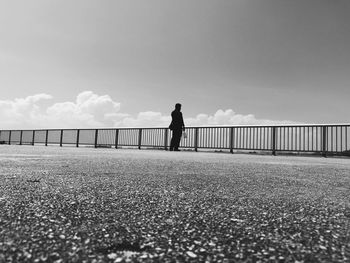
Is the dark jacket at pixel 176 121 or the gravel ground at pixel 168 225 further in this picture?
the dark jacket at pixel 176 121

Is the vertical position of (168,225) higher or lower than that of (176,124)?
lower

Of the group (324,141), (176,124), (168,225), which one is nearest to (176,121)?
(176,124)

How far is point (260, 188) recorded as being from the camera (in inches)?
94.9

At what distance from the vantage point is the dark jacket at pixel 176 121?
12.7 meters

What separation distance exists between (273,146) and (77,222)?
12.5m

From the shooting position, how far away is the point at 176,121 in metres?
12.7

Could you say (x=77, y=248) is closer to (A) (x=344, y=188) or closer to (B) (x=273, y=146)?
(A) (x=344, y=188)

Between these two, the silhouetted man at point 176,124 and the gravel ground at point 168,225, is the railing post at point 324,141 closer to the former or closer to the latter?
the silhouetted man at point 176,124

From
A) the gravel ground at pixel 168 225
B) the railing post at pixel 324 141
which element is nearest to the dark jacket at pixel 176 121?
the railing post at pixel 324 141

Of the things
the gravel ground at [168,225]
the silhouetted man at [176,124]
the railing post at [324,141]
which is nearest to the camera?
the gravel ground at [168,225]

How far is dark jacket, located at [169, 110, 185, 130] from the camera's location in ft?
41.5

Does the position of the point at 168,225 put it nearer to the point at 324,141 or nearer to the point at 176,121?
the point at 176,121

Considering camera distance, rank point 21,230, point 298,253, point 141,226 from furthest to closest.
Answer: point 141,226
point 21,230
point 298,253

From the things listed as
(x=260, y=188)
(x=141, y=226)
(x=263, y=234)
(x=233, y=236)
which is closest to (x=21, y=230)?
(x=141, y=226)
